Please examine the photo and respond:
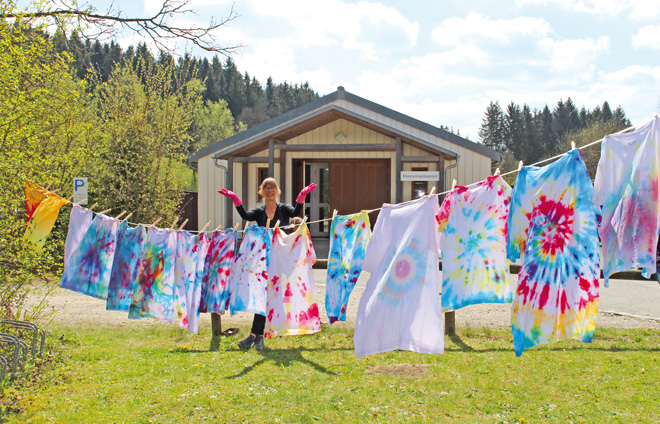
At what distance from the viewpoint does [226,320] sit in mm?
7801

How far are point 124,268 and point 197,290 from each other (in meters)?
0.80

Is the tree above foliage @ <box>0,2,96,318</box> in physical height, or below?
above

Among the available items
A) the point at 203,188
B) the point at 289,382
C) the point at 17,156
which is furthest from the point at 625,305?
the point at 203,188

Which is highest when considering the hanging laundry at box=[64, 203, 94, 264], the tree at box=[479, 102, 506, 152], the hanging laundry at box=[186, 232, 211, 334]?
the tree at box=[479, 102, 506, 152]

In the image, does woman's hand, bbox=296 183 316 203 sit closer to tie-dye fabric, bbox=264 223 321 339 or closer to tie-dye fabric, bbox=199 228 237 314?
tie-dye fabric, bbox=264 223 321 339

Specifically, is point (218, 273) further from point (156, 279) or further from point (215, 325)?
point (215, 325)

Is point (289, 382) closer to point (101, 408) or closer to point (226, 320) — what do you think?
point (101, 408)

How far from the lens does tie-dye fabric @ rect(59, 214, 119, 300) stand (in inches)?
228

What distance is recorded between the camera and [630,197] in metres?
3.27

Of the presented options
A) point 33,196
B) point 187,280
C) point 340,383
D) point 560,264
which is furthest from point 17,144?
point 560,264

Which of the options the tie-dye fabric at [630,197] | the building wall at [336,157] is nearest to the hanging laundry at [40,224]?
the tie-dye fabric at [630,197]

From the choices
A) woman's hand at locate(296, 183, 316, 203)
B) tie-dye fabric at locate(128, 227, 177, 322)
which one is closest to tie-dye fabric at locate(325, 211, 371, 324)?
woman's hand at locate(296, 183, 316, 203)

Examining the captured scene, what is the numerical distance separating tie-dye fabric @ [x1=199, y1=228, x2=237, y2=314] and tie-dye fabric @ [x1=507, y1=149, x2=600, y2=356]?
339 cm

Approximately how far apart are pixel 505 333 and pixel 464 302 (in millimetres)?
3150
